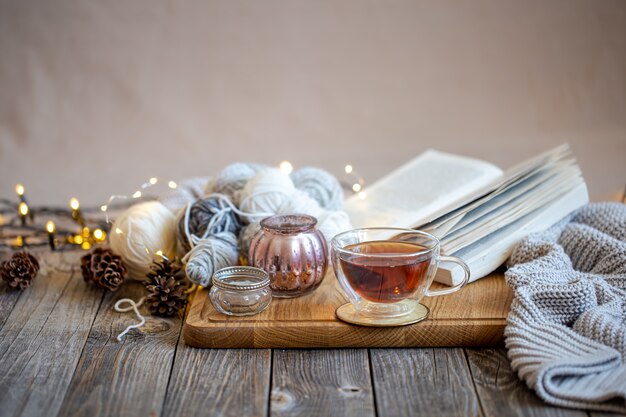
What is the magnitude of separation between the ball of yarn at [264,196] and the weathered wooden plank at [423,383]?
0.38m

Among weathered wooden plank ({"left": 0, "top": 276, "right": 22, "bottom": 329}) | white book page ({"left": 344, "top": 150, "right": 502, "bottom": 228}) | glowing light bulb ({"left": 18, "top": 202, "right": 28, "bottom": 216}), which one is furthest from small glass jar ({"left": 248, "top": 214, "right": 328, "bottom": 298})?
glowing light bulb ({"left": 18, "top": 202, "right": 28, "bottom": 216})

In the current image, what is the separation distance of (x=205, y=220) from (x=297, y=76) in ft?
5.15

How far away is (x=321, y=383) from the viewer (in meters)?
1.14

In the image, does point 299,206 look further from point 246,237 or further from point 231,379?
point 231,379

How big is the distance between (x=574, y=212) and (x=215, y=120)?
164 cm

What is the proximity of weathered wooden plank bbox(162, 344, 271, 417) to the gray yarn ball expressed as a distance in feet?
0.87

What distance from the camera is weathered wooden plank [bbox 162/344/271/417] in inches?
42.7

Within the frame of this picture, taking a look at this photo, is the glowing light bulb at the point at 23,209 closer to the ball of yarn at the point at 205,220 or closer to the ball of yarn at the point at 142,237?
the ball of yarn at the point at 142,237

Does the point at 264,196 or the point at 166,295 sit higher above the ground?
the point at 264,196

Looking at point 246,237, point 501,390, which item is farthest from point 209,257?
point 501,390

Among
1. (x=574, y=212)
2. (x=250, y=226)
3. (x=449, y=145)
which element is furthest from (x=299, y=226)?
(x=449, y=145)

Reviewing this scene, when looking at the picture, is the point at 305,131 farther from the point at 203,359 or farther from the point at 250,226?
the point at 203,359

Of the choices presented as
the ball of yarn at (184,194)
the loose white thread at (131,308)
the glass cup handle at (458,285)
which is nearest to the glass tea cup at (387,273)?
the glass cup handle at (458,285)

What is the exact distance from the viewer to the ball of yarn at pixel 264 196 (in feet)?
4.99
